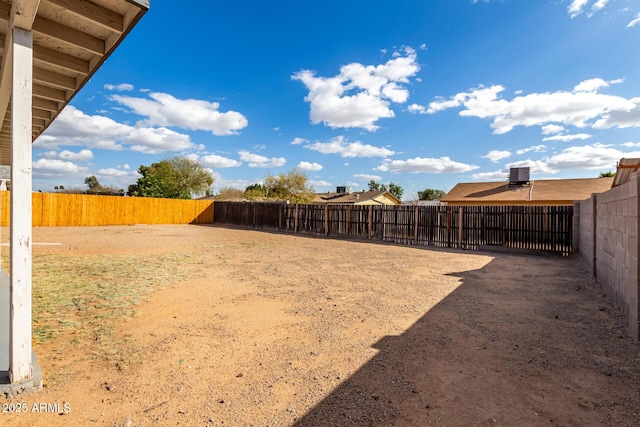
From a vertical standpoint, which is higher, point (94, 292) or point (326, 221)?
point (326, 221)

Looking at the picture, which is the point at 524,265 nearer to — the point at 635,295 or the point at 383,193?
the point at 635,295

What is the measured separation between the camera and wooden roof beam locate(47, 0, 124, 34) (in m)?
2.48

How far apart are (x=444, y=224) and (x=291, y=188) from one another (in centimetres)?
2365

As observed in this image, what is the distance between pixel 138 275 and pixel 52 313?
7.32 ft

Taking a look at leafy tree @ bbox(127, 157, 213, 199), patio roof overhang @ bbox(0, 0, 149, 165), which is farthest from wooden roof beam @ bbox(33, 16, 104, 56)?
leafy tree @ bbox(127, 157, 213, 199)

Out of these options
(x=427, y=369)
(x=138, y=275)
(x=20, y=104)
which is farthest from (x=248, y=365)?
(x=138, y=275)

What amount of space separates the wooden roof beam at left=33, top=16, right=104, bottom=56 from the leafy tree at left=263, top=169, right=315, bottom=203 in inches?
1208

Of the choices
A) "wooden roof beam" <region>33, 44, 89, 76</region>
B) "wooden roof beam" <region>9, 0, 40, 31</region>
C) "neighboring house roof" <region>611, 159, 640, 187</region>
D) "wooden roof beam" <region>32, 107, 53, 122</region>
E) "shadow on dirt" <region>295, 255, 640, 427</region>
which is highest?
"wooden roof beam" <region>33, 44, 89, 76</region>

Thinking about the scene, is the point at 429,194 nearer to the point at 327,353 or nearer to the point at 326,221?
the point at 326,221

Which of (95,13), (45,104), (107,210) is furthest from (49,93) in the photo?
(107,210)

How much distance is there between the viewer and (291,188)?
34031 mm

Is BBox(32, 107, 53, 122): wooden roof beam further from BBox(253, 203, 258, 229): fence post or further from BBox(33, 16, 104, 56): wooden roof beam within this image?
BBox(253, 203, 258, 229): fence post

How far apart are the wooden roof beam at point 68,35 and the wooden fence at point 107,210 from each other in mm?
19627

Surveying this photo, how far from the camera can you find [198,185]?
127 feet
